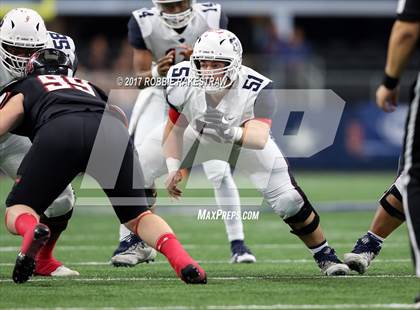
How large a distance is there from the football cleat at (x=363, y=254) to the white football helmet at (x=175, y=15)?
79.5 inches

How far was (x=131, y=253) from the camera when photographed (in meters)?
6.09

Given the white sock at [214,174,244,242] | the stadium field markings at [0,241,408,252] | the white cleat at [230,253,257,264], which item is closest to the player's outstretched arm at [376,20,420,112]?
the white cleat at [230,253,257,264]

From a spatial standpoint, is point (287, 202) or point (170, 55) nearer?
point (287, 202)

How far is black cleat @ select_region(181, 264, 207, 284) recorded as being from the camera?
15.6 ft

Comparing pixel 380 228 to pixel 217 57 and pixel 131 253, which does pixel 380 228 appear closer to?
pixel 217 57

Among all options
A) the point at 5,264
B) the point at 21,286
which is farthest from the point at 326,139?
the point at 21,286

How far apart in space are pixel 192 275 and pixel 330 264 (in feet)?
3.14

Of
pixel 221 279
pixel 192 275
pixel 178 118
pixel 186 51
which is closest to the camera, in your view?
pixel 192 275

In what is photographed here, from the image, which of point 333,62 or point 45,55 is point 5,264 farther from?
point 333,62

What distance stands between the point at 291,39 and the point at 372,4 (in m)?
2.23

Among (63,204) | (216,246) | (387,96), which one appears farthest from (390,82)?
(216,246)

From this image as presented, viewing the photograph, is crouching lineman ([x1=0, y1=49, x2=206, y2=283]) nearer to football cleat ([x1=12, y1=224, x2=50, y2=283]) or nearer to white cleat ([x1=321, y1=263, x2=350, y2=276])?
football cleat ([x1=12, y1=224, x2=50, y2=283])

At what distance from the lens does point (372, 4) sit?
1820 centimetres

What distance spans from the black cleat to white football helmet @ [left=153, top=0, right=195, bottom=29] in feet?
7.63
